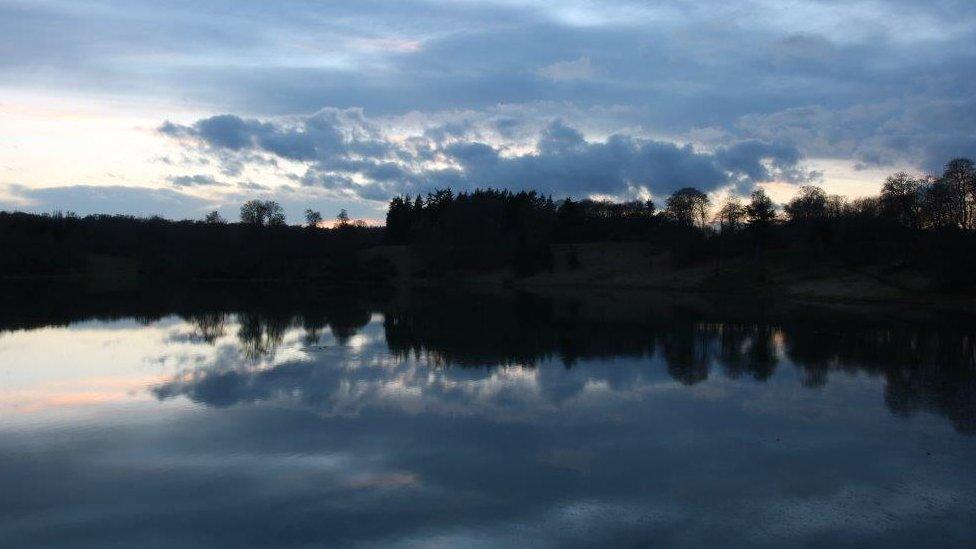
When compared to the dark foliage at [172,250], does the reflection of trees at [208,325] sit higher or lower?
lower

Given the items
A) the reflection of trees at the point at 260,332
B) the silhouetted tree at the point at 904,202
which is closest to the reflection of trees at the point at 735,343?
the reflection of trees at the point at 260,332

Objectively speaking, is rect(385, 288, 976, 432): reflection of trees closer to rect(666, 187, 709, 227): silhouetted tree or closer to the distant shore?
the distant shore

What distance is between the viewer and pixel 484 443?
12.9m

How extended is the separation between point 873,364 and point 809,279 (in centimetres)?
4442

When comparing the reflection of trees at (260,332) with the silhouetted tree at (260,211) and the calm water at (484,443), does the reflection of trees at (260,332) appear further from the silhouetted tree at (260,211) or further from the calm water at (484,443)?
the silhouetted tree at (260,211)

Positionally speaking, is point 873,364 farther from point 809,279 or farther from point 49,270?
point 49,270

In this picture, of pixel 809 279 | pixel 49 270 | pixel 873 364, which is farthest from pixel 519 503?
pixel 49 270

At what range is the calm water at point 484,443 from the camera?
9055 millimetres

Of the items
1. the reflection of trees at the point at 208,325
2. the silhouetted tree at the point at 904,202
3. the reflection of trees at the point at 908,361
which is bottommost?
the reflection of trees at the point at 208,325

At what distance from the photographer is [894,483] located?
10.9 meters

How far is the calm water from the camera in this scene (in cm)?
905

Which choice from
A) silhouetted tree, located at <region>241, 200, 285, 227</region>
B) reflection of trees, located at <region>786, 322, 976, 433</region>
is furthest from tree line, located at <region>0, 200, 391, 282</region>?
reflection of trees, located at <region>786, 322, 976, 433</region>

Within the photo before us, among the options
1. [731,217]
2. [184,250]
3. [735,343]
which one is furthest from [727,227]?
[184,250]

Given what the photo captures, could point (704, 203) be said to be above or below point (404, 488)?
above
